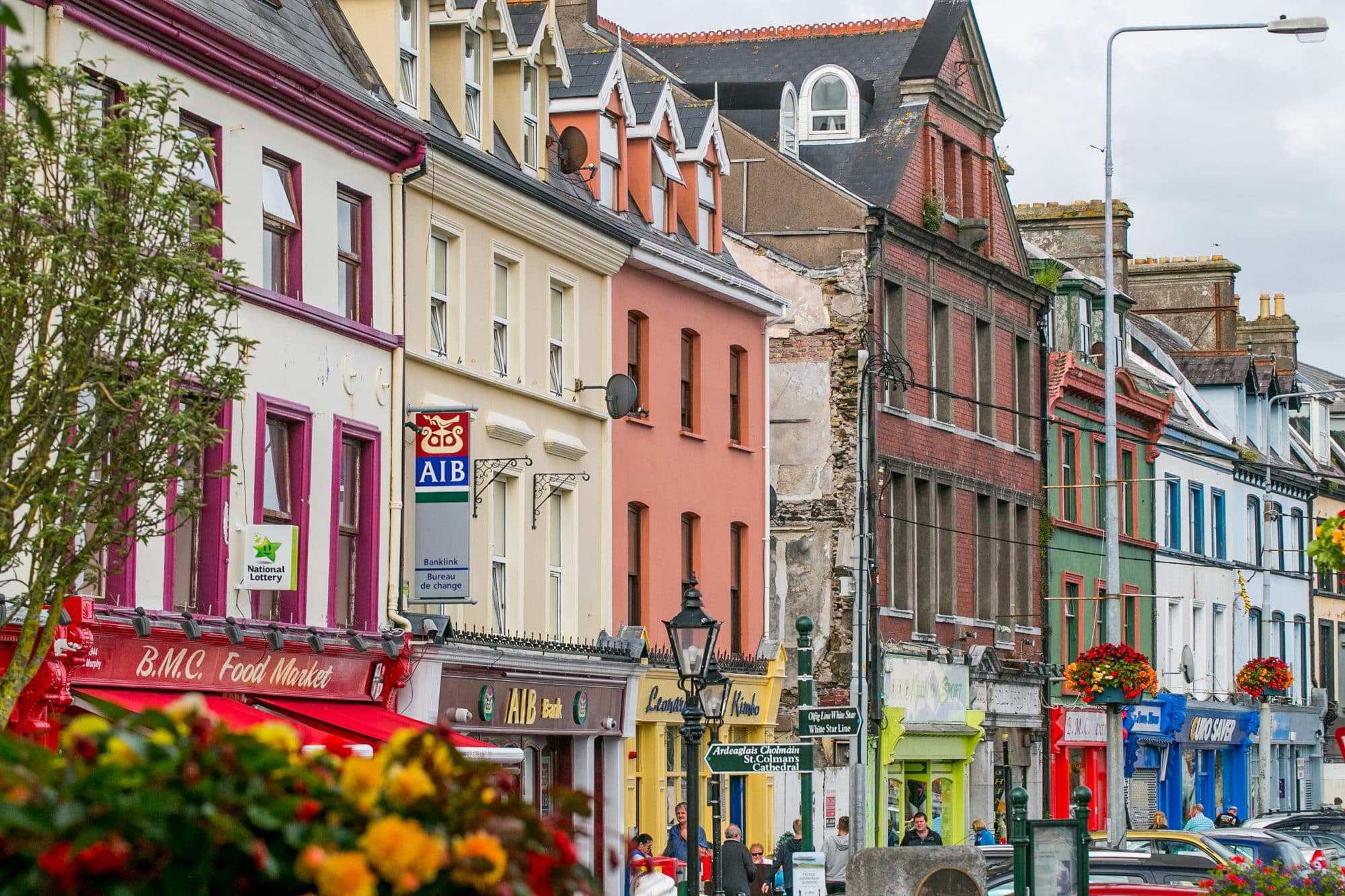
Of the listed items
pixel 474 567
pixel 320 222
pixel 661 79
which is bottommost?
pixel 474 567

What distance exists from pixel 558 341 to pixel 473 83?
11.7 feet

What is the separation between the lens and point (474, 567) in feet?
88.0

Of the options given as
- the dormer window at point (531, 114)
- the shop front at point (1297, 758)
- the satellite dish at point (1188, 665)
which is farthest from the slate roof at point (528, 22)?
the shop front at point (1297, 758)

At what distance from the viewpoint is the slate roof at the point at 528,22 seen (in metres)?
28.9

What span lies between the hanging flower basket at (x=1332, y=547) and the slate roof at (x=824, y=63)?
2361 cm

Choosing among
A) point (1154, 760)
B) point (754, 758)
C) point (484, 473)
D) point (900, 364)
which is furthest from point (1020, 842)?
point (1154, 760)

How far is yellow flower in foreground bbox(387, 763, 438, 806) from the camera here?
4980 millimetres

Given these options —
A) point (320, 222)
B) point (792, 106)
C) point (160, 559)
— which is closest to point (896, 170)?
point (792, 106)

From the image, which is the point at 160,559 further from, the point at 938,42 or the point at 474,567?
the point at 938,42

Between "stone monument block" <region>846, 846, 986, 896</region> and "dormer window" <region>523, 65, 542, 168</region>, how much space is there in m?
12.3

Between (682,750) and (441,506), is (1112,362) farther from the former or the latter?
(441,506)

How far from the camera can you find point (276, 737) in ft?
16.9

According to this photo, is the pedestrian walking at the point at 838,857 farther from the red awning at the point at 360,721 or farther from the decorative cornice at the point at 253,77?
the decorative cornice at the point at 253,77

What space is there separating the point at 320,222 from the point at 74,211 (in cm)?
937
